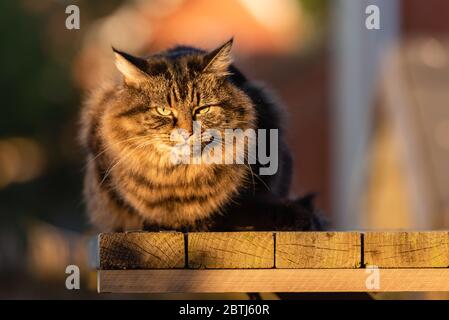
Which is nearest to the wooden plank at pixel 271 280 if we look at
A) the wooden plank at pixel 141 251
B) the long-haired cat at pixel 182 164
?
the wooden plank at pixel 141 251

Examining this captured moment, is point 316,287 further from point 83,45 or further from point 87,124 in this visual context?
point 83,45

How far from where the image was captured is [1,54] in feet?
45.5

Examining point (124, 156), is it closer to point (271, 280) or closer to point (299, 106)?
point (271, 280)

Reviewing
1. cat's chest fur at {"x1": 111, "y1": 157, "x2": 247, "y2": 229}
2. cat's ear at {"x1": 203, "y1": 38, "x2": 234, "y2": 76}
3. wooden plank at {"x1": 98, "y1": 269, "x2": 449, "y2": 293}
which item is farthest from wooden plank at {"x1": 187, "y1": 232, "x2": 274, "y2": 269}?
cat's ear at {"x1": 203, "y1": 38, "x2": 234, "y2": 76}

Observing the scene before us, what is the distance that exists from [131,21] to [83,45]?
1828 mm

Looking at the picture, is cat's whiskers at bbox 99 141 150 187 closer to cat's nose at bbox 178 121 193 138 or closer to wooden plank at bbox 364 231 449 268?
cat's nose at bbox 178 121 193 138

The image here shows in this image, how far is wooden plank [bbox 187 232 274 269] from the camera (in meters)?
3.18

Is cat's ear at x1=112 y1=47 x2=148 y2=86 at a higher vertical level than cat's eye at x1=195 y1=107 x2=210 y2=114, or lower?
higher

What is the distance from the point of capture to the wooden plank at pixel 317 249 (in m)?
3.17

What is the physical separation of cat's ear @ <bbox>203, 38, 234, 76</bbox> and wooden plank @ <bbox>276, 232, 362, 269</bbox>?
0.88m

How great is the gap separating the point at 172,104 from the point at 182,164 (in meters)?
0.24

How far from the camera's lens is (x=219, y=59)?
12.3ft

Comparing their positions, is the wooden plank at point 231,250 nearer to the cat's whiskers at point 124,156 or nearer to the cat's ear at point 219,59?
the cat's whiskers at point 124,156

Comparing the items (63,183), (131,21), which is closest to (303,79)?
(131,21)
